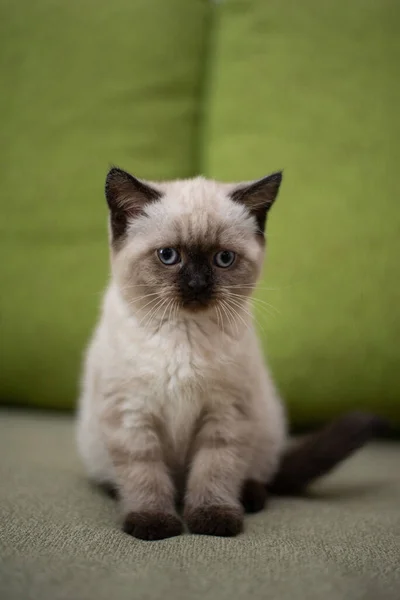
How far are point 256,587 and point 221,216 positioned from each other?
73cm

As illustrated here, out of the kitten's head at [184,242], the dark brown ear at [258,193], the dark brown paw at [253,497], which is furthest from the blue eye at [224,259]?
the dark brown paw at [253,497]

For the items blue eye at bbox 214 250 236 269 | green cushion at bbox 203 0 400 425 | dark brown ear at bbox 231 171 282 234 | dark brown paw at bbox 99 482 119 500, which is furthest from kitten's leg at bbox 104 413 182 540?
green cushion at bbox 203 0 400 425

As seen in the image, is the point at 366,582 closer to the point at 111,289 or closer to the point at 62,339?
the point at 111,289

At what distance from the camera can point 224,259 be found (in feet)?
4.27

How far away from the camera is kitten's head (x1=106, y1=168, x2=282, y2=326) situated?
49.2 inches

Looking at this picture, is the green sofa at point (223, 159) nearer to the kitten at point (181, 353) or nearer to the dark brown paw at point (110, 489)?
the dark brown paw at point (110, 489)

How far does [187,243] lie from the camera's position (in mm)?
1255

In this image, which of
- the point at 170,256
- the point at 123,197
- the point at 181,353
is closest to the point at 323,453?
the point at 181,353

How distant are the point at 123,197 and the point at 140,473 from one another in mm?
569

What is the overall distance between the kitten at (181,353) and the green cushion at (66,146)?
68 cm

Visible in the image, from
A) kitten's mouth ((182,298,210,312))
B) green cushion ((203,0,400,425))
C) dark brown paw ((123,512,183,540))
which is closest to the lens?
dark brown paw ((123,512,183,540))

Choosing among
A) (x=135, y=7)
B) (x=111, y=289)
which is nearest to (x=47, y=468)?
(x=111, y=289)

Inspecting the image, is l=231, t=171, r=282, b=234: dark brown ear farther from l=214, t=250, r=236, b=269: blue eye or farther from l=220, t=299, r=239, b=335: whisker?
l=220, t=299, r=239, b=335: whisker

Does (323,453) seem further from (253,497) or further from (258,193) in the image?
(258,193)
